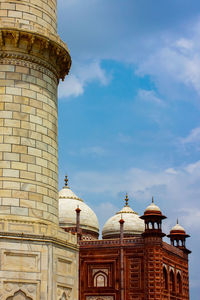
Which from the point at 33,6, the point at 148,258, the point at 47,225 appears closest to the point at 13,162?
the point at 47,225

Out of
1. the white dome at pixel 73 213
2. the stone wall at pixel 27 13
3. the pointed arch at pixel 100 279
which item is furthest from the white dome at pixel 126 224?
the stone wall at pixel 27 13

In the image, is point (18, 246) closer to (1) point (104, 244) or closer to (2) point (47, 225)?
(2) point (47, 225)

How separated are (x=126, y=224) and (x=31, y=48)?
30012 millimetres

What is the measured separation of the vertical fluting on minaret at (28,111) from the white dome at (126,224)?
28.8m

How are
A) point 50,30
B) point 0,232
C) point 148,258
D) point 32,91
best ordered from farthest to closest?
point 148,258, point 50,30, point 32,91, point 0,232

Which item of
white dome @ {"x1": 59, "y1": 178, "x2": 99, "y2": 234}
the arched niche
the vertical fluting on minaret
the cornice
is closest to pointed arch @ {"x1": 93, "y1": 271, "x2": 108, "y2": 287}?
the arched niche

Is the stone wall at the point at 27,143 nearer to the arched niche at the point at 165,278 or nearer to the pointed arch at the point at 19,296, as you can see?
the pointed arch at the point at 19,296

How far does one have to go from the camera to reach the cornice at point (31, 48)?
1305 centimetres

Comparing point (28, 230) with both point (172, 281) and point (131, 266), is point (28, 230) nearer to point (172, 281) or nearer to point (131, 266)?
point (131, 266)

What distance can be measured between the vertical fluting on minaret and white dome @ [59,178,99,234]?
26.5 meters

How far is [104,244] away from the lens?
35.9 m

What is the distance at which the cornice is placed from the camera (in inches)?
514

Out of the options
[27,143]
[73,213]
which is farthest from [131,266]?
[27,143]

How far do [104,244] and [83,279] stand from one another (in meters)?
2.67
